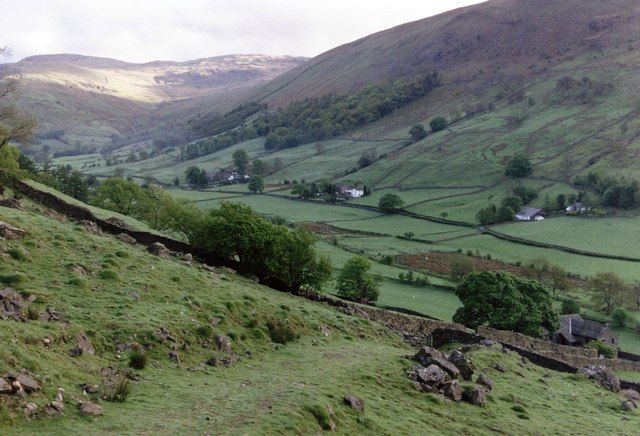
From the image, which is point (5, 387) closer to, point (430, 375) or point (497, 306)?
point (430, 375)

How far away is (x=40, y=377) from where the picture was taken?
16.5 metres

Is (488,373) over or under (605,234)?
under

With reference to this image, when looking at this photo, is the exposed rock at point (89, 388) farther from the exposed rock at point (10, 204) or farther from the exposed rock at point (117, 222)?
the exposed rock at point (117, 222)

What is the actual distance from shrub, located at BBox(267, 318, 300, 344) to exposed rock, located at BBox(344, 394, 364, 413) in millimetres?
8169

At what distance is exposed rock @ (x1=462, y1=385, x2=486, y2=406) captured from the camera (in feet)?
80.9

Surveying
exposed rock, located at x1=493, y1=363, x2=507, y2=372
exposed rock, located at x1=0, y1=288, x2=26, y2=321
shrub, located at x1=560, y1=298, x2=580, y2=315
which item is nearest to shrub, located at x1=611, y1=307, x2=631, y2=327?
shrub, located at x1=560, y1=298, x2=580, y2=315

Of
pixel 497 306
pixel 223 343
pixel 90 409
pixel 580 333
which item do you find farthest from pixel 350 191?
pixel 90 409

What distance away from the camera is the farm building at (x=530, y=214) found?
422 feet

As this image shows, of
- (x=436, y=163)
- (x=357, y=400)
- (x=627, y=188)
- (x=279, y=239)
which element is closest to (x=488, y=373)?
(x=357, y=400)

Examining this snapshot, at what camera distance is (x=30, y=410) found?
15.0 metres

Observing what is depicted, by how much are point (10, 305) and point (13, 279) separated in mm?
3371

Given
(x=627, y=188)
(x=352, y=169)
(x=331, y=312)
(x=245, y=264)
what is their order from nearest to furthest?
(x=331, y=312) < (x=245, y=264) < (x=627, y=188) < (x=352, y=169)

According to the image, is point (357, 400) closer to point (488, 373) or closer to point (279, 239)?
point (488, 373)

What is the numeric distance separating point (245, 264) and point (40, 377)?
29167 mm
